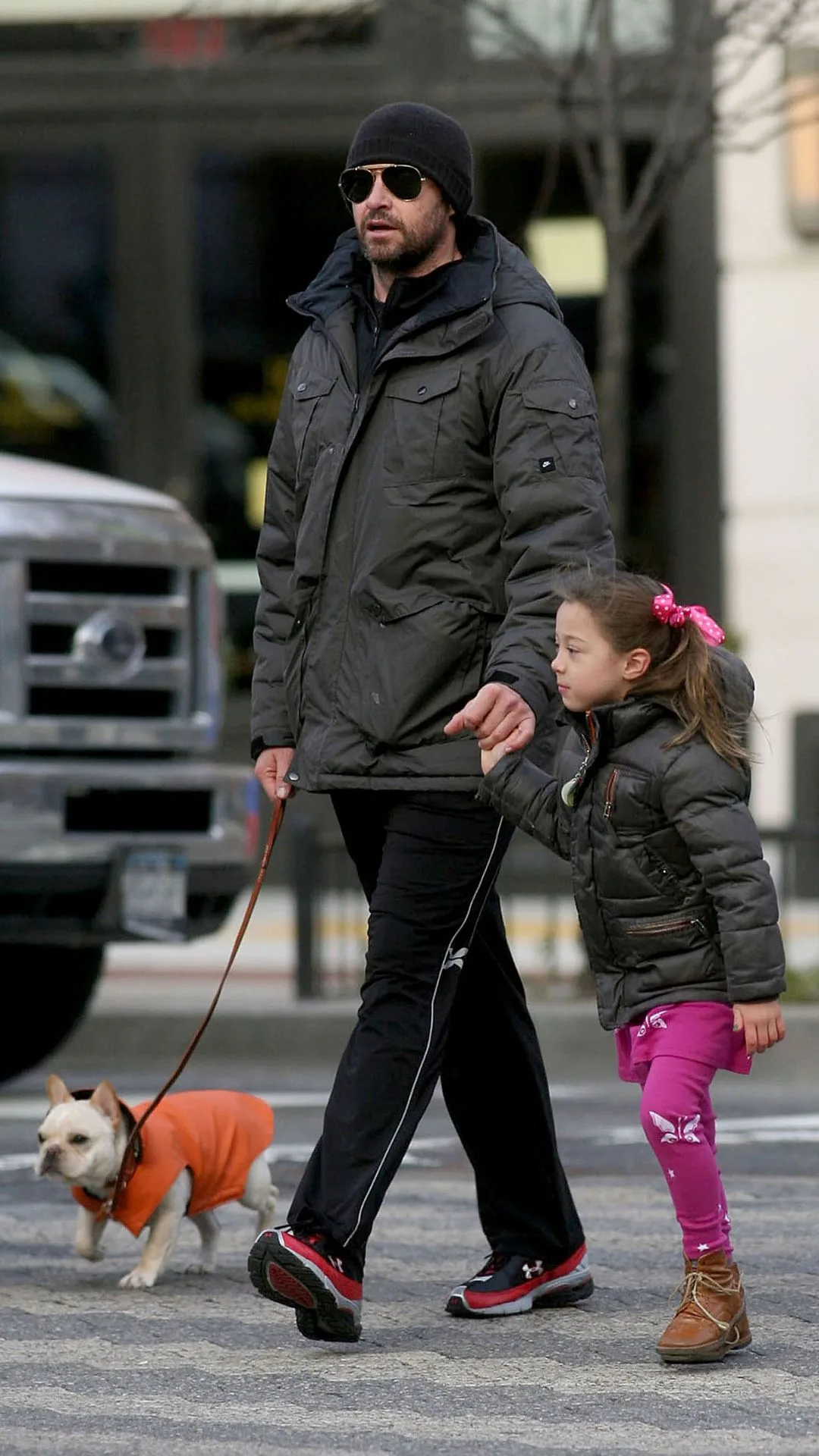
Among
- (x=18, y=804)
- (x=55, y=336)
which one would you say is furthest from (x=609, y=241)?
(x=55, y=336)

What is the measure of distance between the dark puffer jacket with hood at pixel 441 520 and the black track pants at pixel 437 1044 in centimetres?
12

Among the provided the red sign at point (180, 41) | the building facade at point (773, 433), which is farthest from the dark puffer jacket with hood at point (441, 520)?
the red sign at point (180, 41)

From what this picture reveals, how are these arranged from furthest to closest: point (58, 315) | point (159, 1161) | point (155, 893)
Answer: point (58, 315), point (155, 893), point (159, 1161)

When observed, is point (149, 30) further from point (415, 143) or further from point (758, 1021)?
point (758, 1021)

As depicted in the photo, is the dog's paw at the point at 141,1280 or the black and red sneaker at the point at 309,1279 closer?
the black and red sneaker at the point at 309,1279

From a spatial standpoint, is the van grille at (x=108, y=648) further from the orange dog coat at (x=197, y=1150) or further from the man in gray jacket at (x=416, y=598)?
the man in gray jacket at (x=416, y=598)

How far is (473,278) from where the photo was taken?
4.71m

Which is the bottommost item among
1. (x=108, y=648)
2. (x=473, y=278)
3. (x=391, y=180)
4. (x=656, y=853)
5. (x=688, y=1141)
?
(x=688, y=1141)

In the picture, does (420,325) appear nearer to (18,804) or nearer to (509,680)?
(509,680)

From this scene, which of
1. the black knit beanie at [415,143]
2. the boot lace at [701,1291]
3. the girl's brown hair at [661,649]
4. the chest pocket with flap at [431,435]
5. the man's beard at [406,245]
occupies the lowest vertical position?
the boot lace at [701,1291]

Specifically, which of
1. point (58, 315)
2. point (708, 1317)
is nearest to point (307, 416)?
point (708, 1317)

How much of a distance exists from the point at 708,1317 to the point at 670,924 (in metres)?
0.65

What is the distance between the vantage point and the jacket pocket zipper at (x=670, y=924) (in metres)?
4.34

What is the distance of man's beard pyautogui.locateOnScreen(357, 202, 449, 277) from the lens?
15.4ft
